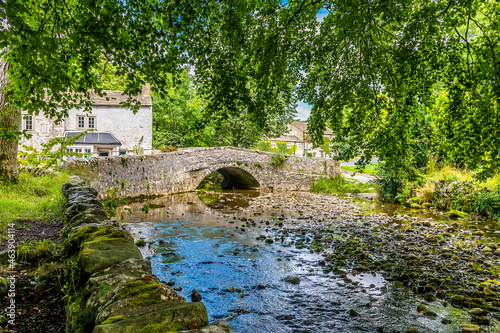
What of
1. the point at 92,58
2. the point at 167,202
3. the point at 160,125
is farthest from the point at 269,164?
the point at 92,58

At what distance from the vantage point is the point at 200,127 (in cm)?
490

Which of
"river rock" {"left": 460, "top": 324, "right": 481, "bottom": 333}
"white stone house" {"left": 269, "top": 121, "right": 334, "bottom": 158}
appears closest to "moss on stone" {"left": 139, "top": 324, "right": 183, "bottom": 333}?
"river rock" {"left": 460, "top": 324, "right": 481, "bottom": 333}

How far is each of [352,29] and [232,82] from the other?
6.12ft

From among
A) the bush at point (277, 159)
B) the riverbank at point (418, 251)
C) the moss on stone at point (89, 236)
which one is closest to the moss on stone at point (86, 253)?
the moss on stone at point (89, 236)

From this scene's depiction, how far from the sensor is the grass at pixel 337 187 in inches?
761

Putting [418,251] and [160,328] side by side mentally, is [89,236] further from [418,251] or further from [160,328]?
[418,251]

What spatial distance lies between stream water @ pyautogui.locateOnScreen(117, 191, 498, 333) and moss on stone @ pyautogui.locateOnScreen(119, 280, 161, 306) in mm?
1660

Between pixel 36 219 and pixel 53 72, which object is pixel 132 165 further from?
pixel 53 72

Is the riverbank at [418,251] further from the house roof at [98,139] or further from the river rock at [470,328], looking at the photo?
the house roof at [98,139]

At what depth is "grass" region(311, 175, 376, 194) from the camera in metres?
19.3

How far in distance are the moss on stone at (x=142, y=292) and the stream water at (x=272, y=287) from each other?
1660mm

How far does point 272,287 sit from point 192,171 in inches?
466

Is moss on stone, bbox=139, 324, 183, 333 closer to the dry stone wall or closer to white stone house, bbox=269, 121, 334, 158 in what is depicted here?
the dry stone wall

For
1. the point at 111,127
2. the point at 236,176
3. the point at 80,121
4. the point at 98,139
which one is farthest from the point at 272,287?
the point at 80,121
